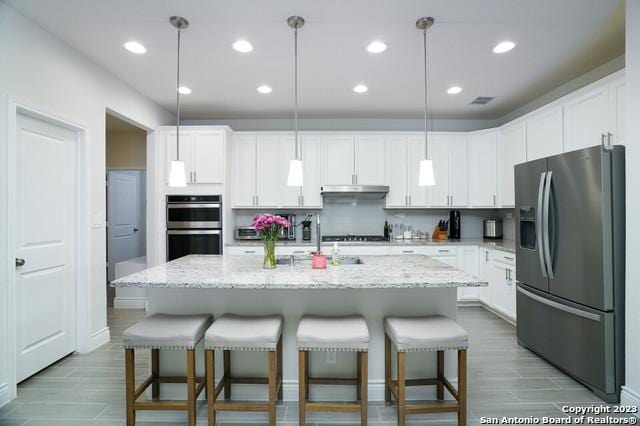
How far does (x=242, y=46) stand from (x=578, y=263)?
10.1 ft

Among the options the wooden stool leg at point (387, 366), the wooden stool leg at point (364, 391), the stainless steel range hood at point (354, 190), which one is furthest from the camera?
the stainless steel range hood at point (354, 190)

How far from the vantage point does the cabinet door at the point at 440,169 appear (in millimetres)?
4801

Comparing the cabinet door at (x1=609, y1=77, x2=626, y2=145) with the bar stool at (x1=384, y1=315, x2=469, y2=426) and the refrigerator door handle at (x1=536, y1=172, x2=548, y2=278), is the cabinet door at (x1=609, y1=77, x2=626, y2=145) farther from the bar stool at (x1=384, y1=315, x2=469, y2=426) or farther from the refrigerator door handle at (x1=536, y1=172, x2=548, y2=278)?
the bar stool at (x1=384, y1=315, x2=469, y2=426)

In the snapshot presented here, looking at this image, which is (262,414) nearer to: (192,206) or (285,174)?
(192,206)

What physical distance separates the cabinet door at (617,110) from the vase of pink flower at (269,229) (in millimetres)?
2658

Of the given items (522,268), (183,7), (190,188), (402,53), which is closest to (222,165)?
(190,188)

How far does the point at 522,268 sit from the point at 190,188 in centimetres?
382

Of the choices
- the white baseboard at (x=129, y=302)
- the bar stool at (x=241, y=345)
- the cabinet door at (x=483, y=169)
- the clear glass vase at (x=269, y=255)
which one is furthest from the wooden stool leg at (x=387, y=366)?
the white baseboard at (x=129, y=302)

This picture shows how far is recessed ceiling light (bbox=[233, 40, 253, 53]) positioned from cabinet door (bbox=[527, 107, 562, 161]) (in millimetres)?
2966

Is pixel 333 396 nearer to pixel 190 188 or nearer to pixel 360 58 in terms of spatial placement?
pixel 360 58

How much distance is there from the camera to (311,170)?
4773 millimetres

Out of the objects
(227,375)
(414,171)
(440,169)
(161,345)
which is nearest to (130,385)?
(161,345)

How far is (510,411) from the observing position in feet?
7.23

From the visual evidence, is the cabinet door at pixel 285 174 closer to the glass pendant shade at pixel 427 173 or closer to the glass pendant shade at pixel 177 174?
the glass pendant shade at pixel 177 174
